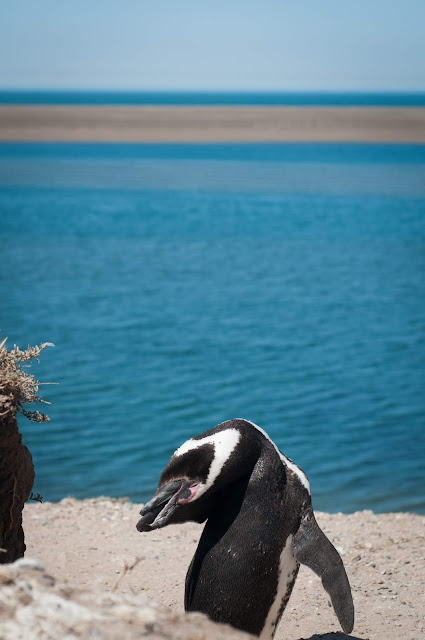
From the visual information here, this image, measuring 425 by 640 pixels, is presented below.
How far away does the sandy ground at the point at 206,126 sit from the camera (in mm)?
82812

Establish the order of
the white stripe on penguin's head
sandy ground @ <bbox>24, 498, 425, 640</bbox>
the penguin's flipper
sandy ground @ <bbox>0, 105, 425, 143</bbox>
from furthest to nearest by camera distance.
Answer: sandy ground @ <bbox>0, 105, 425, 143</bbox>, sandy ground @ <bbox>24, 498, 425, 640</bbox>, the penguin's flipper, the white stripe on penguin's head

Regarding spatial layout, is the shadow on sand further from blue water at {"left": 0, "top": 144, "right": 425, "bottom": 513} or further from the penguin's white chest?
blue water at {"left": 0, "top": 144, "right": 425, "bottom": 513}

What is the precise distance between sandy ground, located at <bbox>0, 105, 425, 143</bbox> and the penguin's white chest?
76871 millimetres

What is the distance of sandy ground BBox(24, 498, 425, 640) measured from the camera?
5.86m

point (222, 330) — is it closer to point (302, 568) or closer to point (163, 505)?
point (302, 568)

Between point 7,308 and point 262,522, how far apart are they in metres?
14.1

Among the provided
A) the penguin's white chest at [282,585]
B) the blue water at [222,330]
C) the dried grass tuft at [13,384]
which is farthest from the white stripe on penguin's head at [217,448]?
the blue water at [222,330]

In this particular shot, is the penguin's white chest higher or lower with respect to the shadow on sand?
higher

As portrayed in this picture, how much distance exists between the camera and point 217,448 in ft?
14.5

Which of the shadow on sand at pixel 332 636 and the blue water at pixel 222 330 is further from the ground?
the shadow on sand at pixel 332 636

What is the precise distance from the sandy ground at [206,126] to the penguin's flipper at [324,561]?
76905 millimetres

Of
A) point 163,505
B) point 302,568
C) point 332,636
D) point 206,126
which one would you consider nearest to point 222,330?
point 302,568

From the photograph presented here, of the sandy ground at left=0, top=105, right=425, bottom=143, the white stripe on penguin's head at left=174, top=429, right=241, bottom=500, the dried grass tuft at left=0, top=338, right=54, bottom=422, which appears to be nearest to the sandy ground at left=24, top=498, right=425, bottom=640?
the white stripe on penguin's head at left=174, top=429, right=241, bottom=500

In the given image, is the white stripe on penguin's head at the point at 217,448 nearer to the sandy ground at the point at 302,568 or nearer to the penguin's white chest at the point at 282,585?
the penguin's white chest at the point at 282,585
